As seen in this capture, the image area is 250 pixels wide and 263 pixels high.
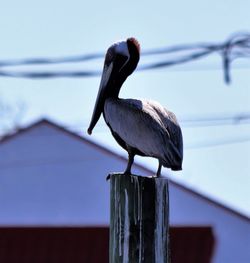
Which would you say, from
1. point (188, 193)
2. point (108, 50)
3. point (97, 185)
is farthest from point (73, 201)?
point (108, 50)

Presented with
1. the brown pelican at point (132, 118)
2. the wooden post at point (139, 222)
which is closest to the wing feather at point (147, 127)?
the brown pelican at point (132, 118)

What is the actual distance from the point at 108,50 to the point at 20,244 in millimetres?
12131

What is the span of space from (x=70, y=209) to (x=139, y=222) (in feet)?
44.8

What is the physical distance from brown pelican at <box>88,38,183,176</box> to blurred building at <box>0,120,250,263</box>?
11.8m

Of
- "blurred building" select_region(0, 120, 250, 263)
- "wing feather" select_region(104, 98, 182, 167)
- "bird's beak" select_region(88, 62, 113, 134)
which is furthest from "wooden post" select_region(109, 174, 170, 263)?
"blurred building" select_region(0, 120, 250, 263)

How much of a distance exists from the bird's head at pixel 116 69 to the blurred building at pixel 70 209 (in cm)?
1177

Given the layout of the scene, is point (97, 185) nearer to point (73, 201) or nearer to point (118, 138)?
point (73, 201)

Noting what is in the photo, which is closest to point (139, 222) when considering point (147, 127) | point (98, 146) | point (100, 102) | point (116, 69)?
point (147, 127)

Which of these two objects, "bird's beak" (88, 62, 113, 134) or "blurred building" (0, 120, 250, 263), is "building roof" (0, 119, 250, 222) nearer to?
"blurred building" (0, 120, 250, 263)

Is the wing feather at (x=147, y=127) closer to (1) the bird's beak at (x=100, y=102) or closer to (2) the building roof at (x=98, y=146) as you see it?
(1) the bird's beak at (x=100, y=102)

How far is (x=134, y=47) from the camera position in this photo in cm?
625

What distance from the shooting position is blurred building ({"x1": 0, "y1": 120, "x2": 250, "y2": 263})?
18.3 m

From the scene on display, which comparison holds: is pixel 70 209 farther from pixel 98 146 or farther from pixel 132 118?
pixel 132 118

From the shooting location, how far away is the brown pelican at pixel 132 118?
5871 millimetres
